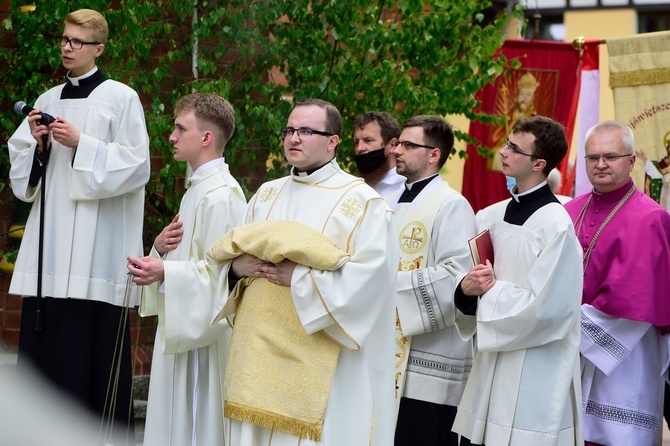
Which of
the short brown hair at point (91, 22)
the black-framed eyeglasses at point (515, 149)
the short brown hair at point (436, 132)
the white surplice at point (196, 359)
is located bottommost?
the white surplice at point (196, 359)

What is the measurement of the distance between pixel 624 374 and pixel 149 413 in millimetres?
2523

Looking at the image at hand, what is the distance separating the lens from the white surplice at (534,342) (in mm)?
4922

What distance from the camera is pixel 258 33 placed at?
7512 millimetres

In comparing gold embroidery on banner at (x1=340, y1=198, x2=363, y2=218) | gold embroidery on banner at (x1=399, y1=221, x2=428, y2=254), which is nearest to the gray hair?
gold embroidery on banner at (x1=399, y1=221, x2=428, y2=254)

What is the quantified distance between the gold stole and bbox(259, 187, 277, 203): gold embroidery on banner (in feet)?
3.53

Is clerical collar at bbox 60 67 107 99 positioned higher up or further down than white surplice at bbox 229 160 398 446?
higher up

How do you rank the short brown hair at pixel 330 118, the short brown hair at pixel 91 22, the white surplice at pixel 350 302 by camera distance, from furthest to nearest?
the short brown hair at pixel 91 22, the short brown hair at pixel 330 118, the white surplice at pixel 350 302

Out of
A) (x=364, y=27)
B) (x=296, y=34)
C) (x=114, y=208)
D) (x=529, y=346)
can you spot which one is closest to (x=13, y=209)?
(x=114, y=208)

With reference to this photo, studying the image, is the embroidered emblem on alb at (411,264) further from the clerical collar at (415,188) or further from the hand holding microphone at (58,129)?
the hand holding microphone at (58,129)

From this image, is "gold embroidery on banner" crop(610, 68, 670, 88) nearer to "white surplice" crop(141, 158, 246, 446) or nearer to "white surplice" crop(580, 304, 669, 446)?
"white surplice" crop(580, 304, 669, 446)

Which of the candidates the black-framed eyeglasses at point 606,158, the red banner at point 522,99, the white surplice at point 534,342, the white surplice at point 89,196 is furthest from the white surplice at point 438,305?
the red banner at point 522,99

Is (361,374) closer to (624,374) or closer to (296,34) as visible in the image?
(624,374)

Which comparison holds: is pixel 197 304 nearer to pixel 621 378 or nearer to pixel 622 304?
pixel 622 304

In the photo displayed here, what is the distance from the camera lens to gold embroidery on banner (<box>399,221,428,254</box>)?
577 centimetres
